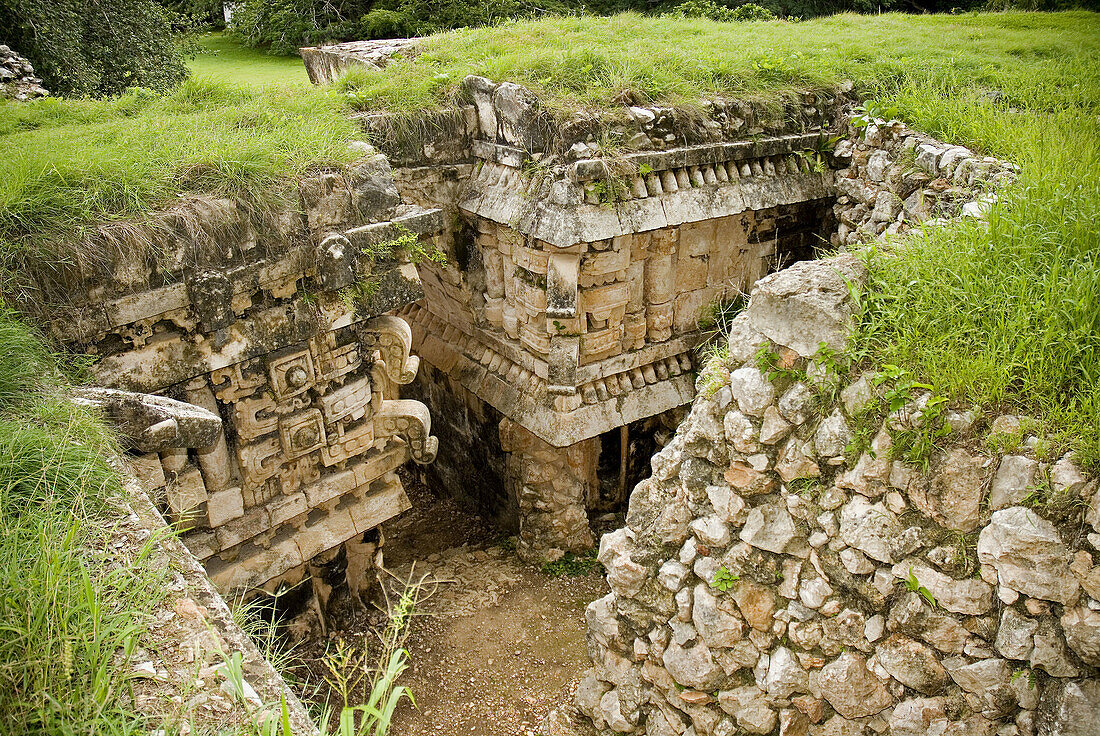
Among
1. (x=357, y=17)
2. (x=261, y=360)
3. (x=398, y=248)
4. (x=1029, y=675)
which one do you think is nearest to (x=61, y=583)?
(x=261, y=360)

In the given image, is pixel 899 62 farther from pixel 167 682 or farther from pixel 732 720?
pixel 167 682

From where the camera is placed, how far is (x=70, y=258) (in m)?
3.54

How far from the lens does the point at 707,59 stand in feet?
21.3

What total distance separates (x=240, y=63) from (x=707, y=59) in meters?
10.8

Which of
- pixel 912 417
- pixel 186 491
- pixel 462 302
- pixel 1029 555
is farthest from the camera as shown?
pixel 462 302

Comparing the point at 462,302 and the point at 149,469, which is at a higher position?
the point at 149,469

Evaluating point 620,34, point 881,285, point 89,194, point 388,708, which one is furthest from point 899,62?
point 388,708

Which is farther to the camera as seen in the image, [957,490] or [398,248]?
[398,248]

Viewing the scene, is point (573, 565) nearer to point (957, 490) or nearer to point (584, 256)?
point (584, 256)

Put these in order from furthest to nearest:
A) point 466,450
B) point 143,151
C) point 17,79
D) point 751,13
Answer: point 751,13 < point 17,79 < point 466,450 < point 143,151

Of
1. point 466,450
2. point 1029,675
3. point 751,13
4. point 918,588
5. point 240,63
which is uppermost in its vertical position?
point 751,13

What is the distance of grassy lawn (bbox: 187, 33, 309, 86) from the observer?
490 inches

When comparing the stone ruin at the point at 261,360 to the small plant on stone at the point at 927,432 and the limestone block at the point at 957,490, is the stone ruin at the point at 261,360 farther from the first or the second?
the limestone block at the point at 957,490

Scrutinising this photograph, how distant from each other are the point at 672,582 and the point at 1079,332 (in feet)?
6.26
